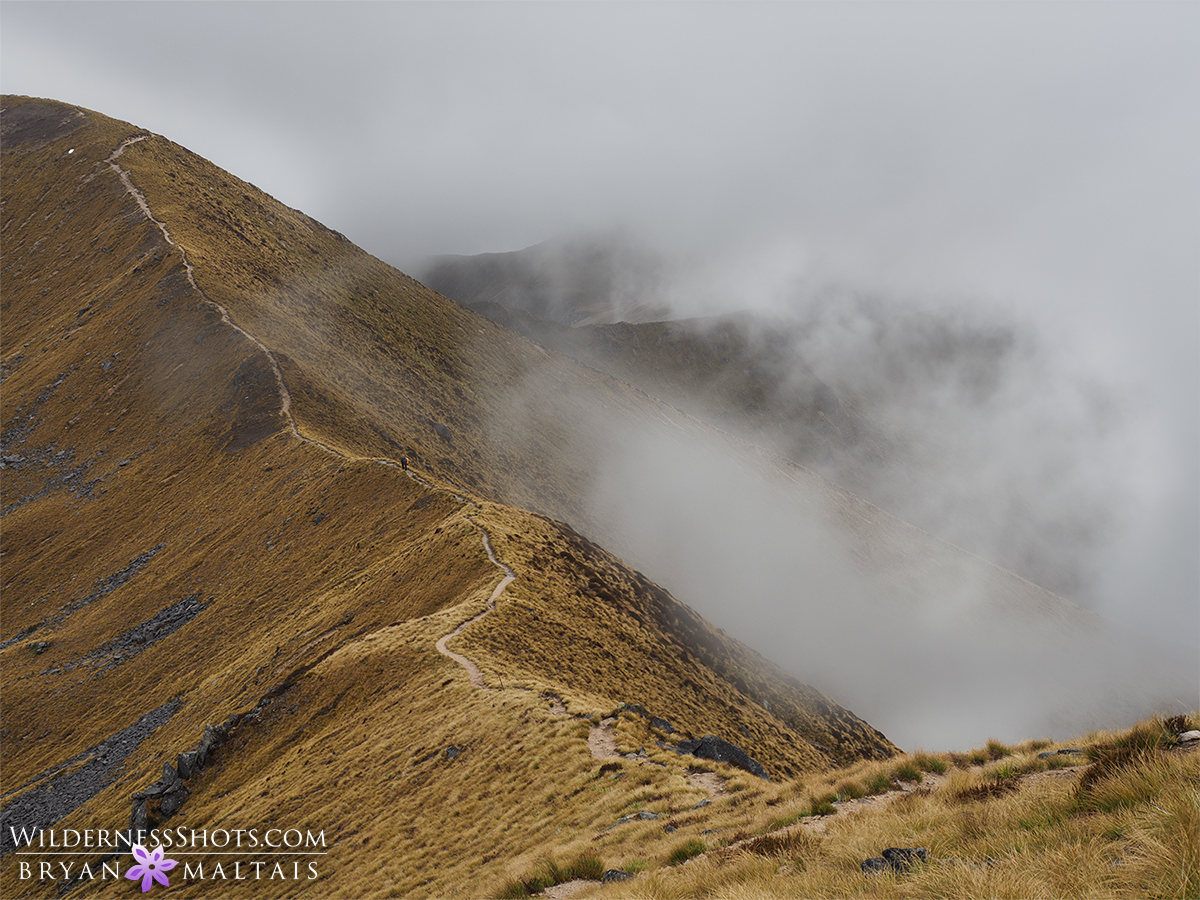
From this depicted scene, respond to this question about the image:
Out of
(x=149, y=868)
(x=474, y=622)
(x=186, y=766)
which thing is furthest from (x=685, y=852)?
(x=186, y=766)

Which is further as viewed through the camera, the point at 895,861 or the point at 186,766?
the point at 186,766

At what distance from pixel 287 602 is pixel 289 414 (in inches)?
961

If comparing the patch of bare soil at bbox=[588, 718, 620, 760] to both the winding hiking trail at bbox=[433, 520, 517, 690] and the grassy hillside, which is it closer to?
the winding hiking trail at bbox=[433, 520, 517, 690]

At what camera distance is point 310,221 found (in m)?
122

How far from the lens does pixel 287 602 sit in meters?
41.0

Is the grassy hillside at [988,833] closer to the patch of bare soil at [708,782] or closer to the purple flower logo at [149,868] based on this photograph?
the patch of bare soil at [708,782]

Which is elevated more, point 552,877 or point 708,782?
point 708,782

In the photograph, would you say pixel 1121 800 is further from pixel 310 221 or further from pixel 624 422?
pixel 310 221

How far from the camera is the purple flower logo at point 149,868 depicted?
2336 cm

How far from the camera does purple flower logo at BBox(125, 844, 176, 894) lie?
2336 cm

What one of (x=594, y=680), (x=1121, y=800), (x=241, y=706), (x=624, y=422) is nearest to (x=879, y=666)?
(x=624, y=422)

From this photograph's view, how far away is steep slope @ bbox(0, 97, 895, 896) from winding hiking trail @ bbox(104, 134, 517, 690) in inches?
15.0

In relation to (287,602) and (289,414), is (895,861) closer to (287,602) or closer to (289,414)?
(287,602)

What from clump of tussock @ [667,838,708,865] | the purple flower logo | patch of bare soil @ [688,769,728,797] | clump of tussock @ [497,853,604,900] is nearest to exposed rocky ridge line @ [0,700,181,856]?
the purple flower logo
